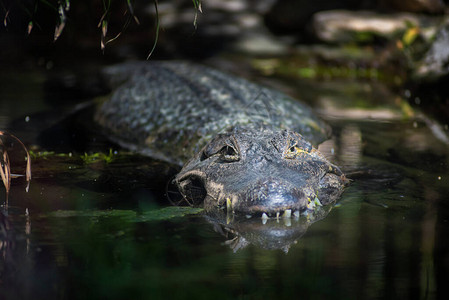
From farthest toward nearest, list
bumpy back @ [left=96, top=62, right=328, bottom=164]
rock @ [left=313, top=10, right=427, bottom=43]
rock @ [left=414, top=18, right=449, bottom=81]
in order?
rock @ [left=313, top=10, right=427, bottom=43], rock @ [left=414, top=18, right=449, bottom=81], bumpy back @ [left=96, top=62, right=328, bottom=164]

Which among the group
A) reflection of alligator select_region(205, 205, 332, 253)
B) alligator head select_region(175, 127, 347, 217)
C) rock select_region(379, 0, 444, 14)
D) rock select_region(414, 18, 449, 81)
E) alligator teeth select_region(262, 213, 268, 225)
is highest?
rock select_region(379, 0, 444, 14)

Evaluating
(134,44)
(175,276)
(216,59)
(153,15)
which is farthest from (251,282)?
(153,15)

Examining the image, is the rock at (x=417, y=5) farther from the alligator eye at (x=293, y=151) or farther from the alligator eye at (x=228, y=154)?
the alligator eye at (x=228, y=154)

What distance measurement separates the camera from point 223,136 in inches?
188

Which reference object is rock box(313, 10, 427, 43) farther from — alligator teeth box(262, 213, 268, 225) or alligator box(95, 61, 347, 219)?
alligator teeth box(262, 213, 268, 225)

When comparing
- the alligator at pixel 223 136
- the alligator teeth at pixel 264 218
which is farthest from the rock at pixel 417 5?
the alligator teeth at pixel 264 218

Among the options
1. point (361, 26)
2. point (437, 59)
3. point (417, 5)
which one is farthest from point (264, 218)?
point (417, 5)

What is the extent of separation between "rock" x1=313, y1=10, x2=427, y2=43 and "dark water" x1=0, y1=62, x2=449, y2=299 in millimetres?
6835

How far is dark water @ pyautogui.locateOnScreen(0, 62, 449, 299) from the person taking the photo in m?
3.02

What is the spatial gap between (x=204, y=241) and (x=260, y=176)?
0.70 meters

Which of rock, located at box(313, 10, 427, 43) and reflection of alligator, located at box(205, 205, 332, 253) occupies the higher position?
rock, located at box(313, 10, 427, 43)

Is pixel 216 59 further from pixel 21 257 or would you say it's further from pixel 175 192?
pixel 21 257

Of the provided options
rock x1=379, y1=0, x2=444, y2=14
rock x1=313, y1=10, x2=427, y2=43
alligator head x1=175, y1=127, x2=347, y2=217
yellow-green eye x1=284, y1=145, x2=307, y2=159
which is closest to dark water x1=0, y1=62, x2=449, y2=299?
alligator head x1=175, y1=127, x2=347, y2=217

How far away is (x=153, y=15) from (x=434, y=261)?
490 inches
